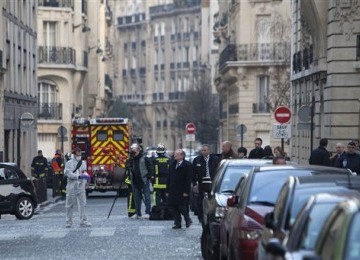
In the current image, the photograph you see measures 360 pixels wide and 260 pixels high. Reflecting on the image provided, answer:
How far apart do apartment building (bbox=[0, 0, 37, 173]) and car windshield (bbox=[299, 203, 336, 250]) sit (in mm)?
34010

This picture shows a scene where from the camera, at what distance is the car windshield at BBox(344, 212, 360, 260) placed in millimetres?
8857

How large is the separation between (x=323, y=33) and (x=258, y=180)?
75.9 ft

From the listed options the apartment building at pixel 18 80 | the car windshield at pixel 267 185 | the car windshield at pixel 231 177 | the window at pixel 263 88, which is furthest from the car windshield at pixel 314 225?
the window at pixel 263 88

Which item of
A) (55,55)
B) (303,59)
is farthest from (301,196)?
(55,55)

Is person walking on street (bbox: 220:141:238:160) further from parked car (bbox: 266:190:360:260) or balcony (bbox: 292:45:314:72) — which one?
balcony (bbox: 292:45:314:72)

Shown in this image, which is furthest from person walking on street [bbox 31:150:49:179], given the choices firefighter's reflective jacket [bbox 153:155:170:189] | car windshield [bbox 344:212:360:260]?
car windshield [bbox 344:212:360:260]

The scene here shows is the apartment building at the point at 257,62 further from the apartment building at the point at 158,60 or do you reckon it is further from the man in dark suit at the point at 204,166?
the apartment building at the point at 158,60

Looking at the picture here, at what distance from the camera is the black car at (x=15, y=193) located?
1234 inches

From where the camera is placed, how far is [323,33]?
126 ft

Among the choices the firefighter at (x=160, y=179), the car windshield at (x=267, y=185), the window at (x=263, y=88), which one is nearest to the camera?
the car windshield at (x=267, y=185)

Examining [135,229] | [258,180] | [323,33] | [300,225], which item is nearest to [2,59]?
[323,33]

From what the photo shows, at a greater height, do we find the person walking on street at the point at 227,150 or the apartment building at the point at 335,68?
the apartment building at the point at 335,68

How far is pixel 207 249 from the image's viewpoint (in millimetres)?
19062

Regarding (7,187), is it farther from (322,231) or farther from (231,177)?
(322,231)
